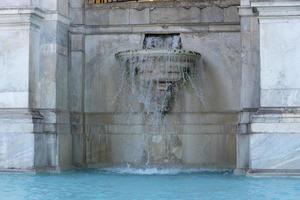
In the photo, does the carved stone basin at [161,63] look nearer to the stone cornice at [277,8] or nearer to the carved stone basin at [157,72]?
the carved stone basin at [157,72]

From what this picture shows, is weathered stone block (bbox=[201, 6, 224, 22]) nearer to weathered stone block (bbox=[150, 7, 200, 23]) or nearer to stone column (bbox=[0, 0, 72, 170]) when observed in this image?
weathered stone block (bbox=[150, 7, 200, 23])

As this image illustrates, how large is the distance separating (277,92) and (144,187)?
409 cm

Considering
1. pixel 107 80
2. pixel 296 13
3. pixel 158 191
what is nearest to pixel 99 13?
pixel 107 80

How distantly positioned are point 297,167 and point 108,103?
6.47m

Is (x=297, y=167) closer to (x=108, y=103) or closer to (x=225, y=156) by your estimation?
(x=225, y=156)

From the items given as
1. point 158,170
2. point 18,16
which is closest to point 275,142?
point 158,170

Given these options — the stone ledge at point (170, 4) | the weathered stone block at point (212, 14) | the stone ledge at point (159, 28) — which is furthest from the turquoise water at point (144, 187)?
the stone ledge at point (170, 4)

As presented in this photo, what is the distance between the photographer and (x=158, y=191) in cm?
1141

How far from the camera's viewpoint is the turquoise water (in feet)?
34.7

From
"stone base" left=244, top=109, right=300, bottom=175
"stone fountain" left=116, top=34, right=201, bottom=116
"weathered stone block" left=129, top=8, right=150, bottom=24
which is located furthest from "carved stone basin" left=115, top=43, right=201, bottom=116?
"stone base" left=244, top=109, right=300, bottom=175

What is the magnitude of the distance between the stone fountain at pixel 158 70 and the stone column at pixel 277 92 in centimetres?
326

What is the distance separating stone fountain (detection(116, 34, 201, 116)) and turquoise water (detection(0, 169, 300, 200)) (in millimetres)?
2693

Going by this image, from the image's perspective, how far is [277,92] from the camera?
14633 millimetres

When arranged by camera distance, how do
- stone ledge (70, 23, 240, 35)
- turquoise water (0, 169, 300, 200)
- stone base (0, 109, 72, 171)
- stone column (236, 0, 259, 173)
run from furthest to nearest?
stone ledge (70, 23, 240, 35), stone base (0, 109, 72, 171), stone column (236, 0, 259, 173), turquoise water (0, 169, 300, 200)
